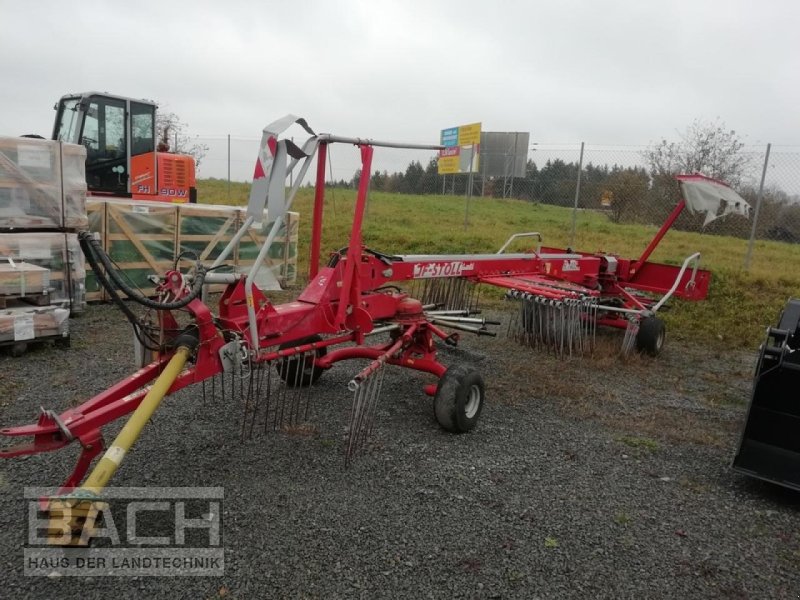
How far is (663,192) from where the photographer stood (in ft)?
41.3

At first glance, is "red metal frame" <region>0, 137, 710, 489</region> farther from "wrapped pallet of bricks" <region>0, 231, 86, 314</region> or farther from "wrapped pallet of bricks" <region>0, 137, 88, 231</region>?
"wrapped pallet of bricks" <region>0, 137, 88, 231</region>

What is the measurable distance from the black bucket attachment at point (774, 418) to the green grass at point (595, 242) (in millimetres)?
3641

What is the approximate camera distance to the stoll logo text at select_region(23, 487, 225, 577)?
106 inches

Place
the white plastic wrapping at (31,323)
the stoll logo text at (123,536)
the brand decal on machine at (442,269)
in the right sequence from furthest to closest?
the white plastic wrapping at (31,323) → the brand decal on machine at (442,269) → the stoll logo text at (123,536)

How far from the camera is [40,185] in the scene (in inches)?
270

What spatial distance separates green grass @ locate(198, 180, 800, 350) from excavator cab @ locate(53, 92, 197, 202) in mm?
3258

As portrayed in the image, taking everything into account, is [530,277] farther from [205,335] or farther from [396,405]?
[205,335]

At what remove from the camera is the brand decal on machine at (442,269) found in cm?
488

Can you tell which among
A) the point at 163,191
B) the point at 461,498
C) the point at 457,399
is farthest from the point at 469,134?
the point at 461,498

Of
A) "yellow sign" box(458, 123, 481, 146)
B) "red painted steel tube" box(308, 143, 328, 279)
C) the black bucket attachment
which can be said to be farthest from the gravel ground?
"yellow sign" box(458, 123, 481, 146)

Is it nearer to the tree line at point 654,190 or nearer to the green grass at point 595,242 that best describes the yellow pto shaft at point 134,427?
the green grass at point 595,242

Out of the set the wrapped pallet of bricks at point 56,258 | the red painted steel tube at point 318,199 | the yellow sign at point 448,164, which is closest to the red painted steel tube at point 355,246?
the red painted steel tube at point 318,199

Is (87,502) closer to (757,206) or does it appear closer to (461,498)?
(461,498)

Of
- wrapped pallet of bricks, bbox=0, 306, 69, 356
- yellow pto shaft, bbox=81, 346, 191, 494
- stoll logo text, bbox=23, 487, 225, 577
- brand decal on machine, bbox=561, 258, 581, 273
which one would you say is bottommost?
stoll logo text, bbox=23, 487, 225, 577
